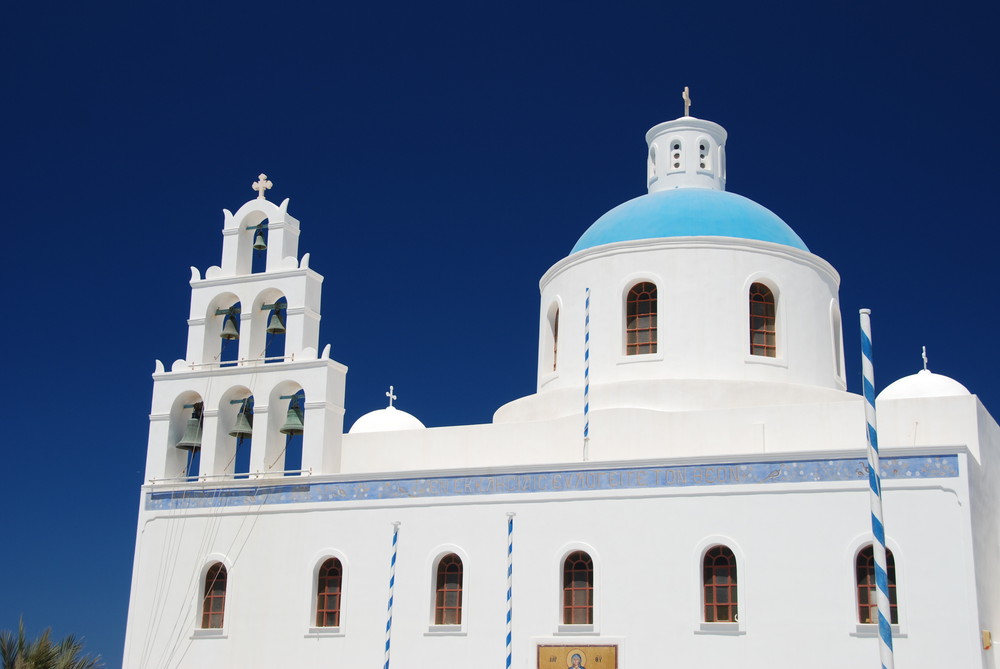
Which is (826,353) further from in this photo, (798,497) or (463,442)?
(463,442)

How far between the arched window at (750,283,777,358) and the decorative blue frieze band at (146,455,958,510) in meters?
3.76

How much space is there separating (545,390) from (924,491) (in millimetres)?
7361

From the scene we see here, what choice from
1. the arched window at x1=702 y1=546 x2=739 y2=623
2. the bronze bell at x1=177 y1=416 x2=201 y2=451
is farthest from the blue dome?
the bronze bell at x1=177 y1=416 x2=201 y2=451

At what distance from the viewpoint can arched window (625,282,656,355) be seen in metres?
19.2

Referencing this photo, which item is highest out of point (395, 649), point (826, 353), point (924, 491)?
point (826, 353)

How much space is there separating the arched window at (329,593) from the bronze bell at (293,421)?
2276 millimetres

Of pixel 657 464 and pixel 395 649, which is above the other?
pixel 657 464

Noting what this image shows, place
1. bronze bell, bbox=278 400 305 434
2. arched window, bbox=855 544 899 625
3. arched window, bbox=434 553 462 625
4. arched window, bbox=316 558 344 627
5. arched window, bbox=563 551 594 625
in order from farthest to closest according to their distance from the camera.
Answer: bronze bell, bbox=278 400 305 434
arched window, bbox=316 558 344 627
arched window, bbox=434 553 462 625
arched window, bbox=563 551 594 625
arched window, bbox=855 544 899 625

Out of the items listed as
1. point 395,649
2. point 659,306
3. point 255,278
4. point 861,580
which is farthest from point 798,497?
point 255,278

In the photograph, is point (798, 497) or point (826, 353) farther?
point (826, 353)

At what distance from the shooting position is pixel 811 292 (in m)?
19.6

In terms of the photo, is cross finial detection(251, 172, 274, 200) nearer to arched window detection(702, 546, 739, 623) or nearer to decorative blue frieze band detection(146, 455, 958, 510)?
decorative blue frieze band detection(146, 455, 958, 510)

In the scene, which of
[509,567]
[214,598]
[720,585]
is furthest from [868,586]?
[214,598]

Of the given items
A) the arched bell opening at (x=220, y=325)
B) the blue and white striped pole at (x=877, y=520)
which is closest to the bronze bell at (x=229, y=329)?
the arched bell opening at (x=220, y=325)
